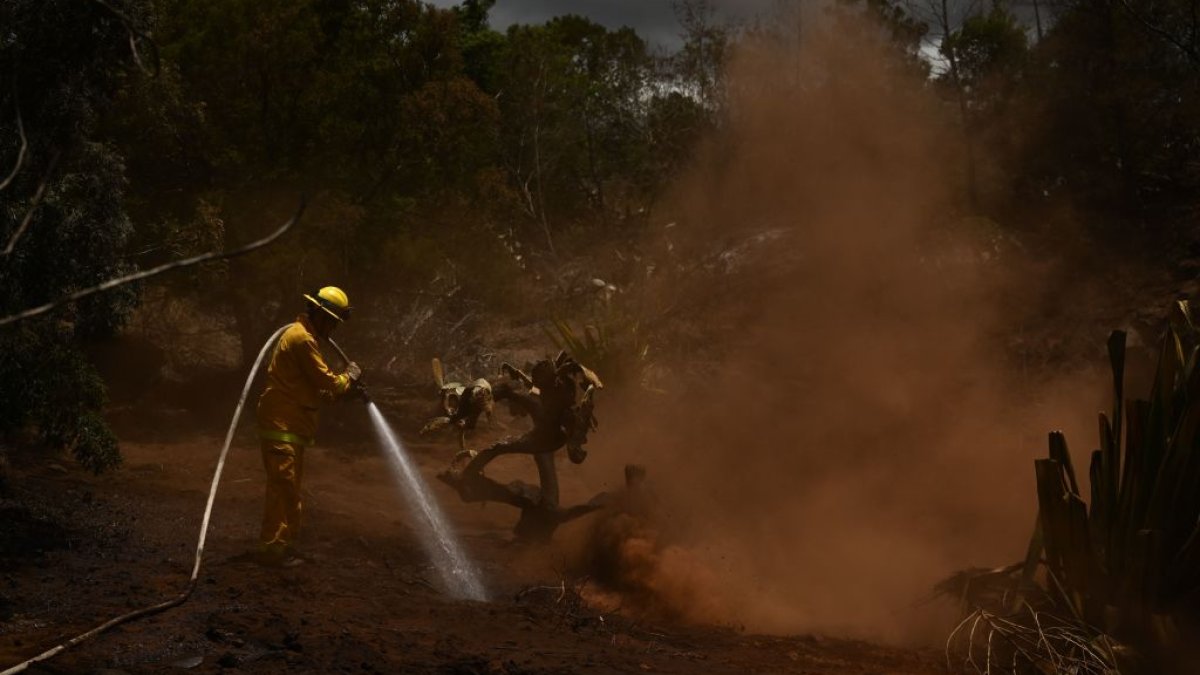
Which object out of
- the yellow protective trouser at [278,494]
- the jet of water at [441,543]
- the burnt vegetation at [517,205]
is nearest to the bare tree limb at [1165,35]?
the burnt vegetation at [517,205]

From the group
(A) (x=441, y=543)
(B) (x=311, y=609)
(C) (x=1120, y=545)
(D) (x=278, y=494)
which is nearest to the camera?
(C) (x=1120, y=545)

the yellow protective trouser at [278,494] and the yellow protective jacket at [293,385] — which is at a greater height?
the yellow protective jacket at [293,385]

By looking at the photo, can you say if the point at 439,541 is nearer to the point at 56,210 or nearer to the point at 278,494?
the point at 278,494

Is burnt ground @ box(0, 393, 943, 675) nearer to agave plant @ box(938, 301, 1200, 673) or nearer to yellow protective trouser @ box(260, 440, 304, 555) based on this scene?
yellow protective trouser @ box(260, 440, 304, 555)

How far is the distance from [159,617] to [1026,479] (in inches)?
305

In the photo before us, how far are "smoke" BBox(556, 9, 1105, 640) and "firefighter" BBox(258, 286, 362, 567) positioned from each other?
235 centimetres

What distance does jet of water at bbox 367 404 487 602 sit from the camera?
303 inches

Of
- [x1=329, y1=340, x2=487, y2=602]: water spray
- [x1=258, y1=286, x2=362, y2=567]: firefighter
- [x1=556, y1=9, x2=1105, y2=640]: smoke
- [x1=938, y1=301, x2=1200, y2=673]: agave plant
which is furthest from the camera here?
[x1=556, y1=9, x2=1105, y2=640]: smoke

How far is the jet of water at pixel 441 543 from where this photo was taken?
771cm

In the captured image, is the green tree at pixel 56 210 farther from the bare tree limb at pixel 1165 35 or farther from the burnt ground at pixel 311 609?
the bare tree limb at pixel 1165 35

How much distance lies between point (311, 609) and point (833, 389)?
27.0 ft

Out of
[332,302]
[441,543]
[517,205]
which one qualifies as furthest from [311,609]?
[517,205]

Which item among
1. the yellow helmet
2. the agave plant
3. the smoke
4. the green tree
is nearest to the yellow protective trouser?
the yellow helmet

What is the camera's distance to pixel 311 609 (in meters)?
6.36
